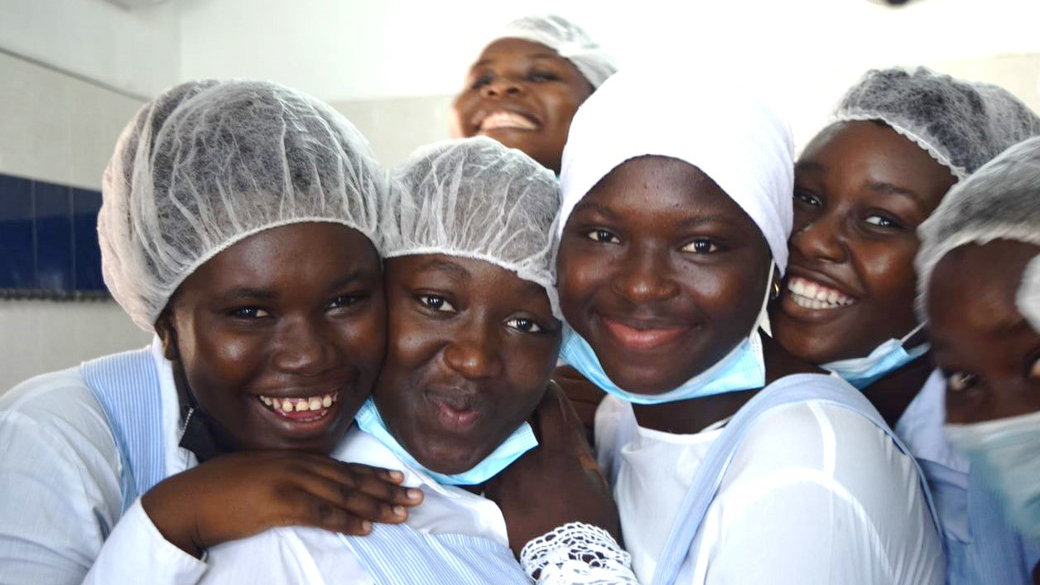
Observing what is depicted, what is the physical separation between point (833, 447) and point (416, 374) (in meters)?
0.74

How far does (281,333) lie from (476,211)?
415 millimetres

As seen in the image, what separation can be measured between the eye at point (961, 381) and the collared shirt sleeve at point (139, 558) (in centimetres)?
111

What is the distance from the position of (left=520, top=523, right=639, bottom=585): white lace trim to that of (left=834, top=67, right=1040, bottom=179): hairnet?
0.91m

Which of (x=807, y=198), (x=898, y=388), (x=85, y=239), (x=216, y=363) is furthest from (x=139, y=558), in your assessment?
(x=85, y=239)

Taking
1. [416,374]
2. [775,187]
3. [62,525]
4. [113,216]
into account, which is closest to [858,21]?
[775,187]

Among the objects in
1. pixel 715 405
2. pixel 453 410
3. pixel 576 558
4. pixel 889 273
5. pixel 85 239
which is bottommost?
pixel 85 239

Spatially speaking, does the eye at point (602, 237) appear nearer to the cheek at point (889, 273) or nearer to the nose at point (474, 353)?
the nose at point (474, 353)

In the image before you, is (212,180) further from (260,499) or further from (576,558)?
(576,558)

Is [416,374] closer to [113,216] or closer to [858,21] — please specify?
[113,216]

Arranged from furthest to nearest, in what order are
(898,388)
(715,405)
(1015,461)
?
1. (898,388)
2. (715,405)
3. (1015,461)

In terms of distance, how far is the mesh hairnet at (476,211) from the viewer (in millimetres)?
1684

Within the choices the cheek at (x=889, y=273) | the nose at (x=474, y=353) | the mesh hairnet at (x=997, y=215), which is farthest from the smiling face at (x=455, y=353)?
the mesh hairnet at (x=997, y=215)

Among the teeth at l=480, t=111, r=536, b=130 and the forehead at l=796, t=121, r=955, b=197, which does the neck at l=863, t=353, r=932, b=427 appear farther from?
the teeth at l=480, t=111, r=536, b=130

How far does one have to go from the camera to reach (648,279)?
149cm
